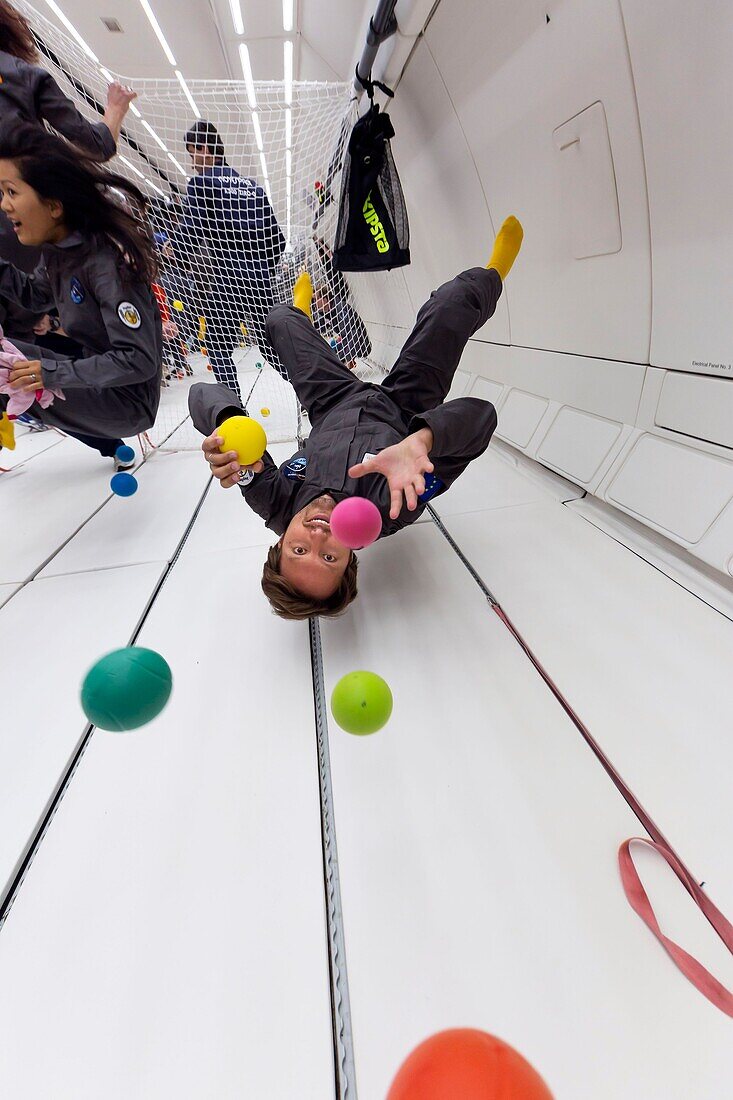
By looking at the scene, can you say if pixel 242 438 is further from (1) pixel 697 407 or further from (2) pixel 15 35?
(2) pixel 15 35

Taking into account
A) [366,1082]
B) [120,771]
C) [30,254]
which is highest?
[30,254]

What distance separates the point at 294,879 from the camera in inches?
27.3

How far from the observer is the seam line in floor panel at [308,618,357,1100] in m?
0.53

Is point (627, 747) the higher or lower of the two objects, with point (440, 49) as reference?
lower

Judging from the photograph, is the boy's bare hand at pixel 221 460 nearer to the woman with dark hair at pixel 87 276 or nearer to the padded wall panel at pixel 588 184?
the woman with dark hair at pixel 87 276

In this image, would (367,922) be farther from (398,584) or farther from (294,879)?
(398,584)

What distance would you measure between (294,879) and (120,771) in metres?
0.38

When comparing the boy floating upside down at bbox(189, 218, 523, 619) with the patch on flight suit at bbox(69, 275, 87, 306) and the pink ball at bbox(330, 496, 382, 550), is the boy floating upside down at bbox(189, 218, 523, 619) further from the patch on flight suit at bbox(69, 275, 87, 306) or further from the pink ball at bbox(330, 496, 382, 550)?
the patch on flight suit at bbox(69, 275, 87, 306)

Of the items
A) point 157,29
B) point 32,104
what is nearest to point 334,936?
point 32,104

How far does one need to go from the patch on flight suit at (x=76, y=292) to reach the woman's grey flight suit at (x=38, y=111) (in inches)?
6.1

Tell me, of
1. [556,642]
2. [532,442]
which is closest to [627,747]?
[556,642]

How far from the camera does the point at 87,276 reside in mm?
1604

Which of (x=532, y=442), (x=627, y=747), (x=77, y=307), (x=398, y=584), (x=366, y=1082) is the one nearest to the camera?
(x=366, y=1082)

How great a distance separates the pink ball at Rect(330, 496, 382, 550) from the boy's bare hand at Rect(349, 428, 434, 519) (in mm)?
43
